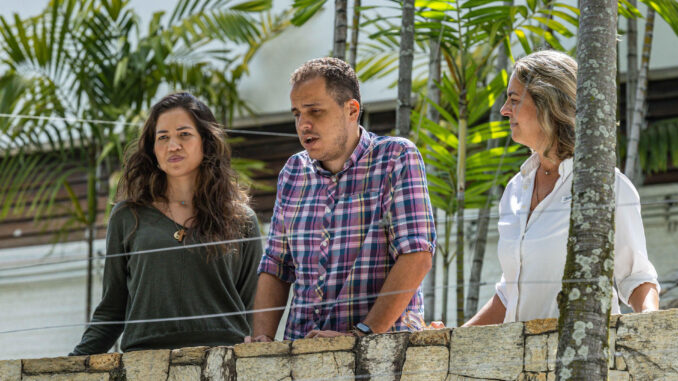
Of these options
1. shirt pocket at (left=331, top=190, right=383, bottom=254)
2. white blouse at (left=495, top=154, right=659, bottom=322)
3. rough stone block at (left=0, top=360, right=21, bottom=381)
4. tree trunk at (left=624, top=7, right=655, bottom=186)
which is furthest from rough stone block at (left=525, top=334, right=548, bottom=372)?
tree trunk at (left=624, top=7, right=655, bottom=186)

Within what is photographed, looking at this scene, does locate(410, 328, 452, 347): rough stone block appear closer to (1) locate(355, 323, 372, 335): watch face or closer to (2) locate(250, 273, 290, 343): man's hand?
(1) locate(355, 323, 372, 335): watch face

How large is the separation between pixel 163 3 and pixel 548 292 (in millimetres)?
5647

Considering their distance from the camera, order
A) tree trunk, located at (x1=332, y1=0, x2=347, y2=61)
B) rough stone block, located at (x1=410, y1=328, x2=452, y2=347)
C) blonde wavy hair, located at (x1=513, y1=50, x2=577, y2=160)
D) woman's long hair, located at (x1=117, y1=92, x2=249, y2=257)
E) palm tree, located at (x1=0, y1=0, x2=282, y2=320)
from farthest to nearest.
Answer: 1. palm tree, located at (x1=0, y1=0, x2=282, y2=320)
2. tree trunk, located at (x1=332, y1=0, x2=347, y2=61)
3. woman's long hair, located at (x1=117, y1=92, x2=249, y2=257)
4. blonde wavy hair, located at (x1=513, y1=50, x2=577, y2=160)
5. rough stone block, located at (x1=410, y1=328, x2=452, y2=347)

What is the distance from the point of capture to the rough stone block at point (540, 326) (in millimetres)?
2207

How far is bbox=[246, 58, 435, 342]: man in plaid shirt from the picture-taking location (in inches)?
99.9

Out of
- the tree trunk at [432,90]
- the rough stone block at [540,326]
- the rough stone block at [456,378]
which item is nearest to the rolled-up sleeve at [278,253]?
the rough stone block at [456,378]

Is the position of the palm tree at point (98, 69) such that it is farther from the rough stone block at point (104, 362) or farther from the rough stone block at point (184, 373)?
the rough stone block at point (184, 373)

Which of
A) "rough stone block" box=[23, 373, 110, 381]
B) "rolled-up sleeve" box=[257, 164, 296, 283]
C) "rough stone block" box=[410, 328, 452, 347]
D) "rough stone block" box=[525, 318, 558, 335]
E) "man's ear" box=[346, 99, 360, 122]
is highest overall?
"man's ear" box=[346, 99, 360, 122]

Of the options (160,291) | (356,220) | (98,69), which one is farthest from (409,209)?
(98,69)

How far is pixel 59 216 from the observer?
822cm

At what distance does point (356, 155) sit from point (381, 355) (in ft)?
1.95

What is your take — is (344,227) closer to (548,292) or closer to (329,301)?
(329,301)

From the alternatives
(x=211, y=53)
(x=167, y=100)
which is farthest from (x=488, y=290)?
(x=167, y=100)

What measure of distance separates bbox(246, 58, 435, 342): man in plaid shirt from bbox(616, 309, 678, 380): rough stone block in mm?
544
